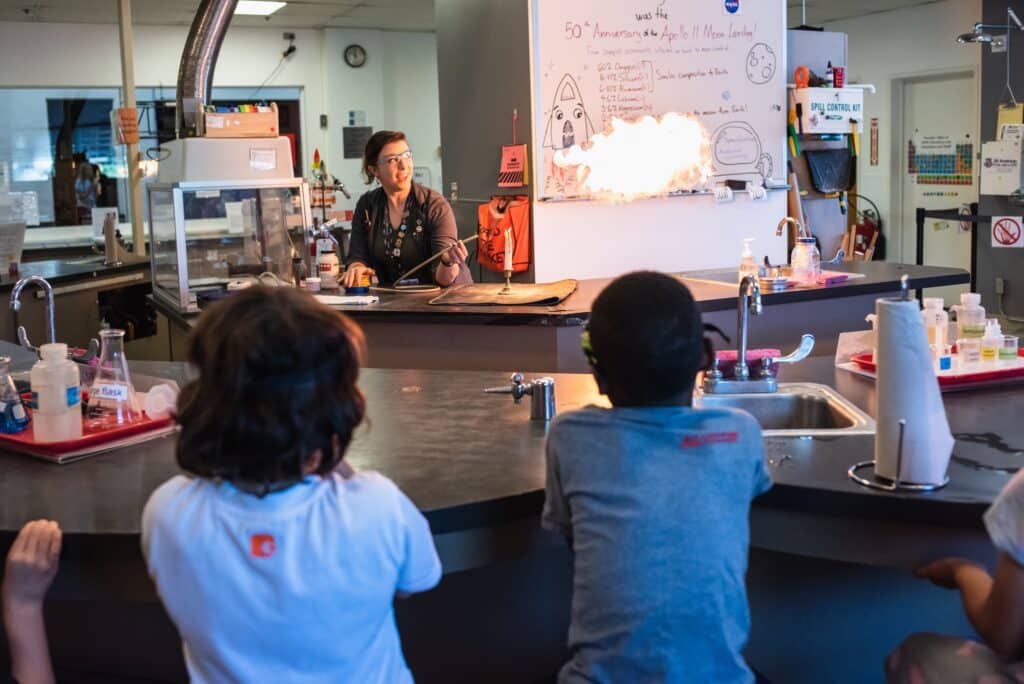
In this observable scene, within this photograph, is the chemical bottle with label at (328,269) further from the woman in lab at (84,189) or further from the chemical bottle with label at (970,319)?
the woman in lab at (84,189)

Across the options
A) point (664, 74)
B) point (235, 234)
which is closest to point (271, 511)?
point (235, 234)

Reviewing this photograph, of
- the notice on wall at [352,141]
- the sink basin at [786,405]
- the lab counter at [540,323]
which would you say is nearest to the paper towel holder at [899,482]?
the sink basin at [786,405]

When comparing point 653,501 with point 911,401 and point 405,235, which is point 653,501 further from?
point 405,235

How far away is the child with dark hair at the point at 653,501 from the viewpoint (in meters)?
1.51

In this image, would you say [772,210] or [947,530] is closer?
[947,530]

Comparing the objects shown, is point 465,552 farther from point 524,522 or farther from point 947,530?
point 947,530

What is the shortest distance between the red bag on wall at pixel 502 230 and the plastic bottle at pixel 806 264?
1439 mm

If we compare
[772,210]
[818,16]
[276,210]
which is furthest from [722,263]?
A: [818,16]

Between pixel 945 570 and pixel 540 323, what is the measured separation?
2.12m

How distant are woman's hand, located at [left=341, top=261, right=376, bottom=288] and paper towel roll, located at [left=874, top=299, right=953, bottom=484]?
2810mm

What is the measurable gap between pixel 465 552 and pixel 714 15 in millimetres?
4170

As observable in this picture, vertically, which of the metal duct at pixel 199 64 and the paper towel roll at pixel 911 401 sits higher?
the metal duct at pixel 199 64

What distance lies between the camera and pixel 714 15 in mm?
5273

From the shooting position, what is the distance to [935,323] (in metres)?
2.65
